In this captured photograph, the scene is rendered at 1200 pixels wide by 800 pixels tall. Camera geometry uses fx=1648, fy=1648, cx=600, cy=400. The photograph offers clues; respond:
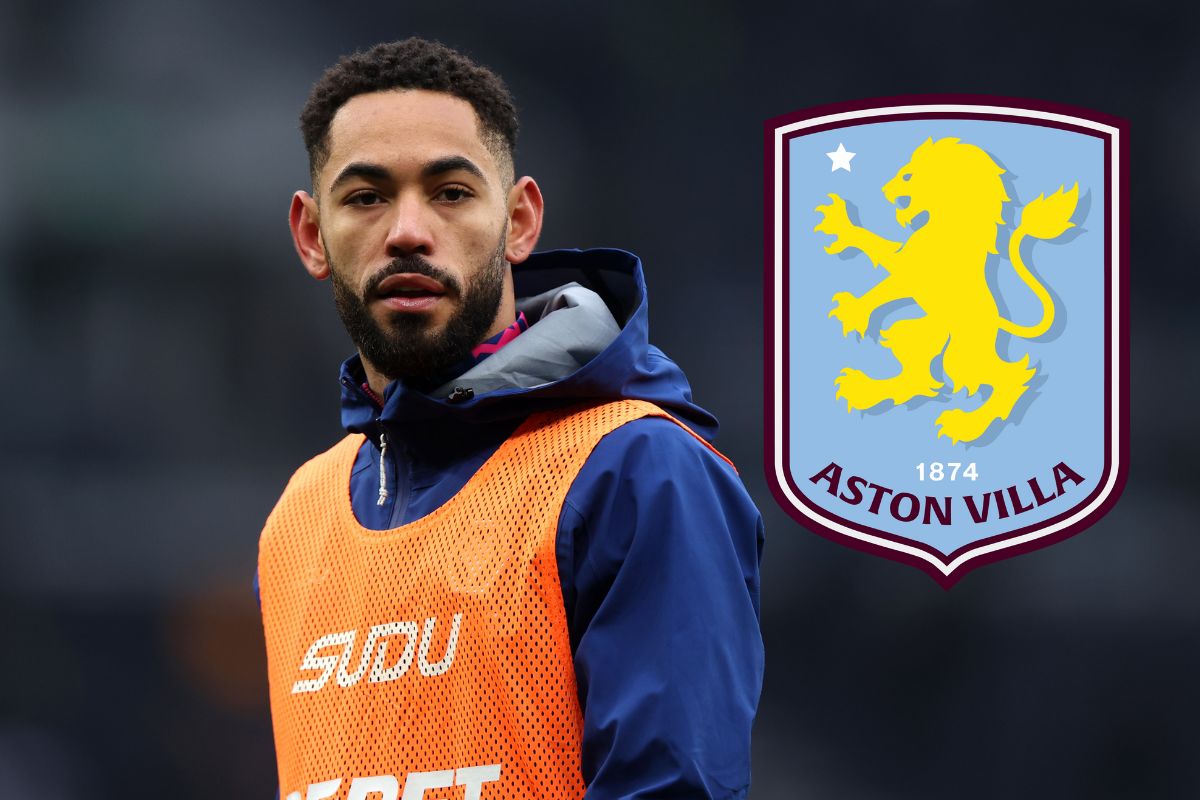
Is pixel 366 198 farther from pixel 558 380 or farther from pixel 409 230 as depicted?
pixel 558 380

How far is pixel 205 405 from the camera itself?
5.91m

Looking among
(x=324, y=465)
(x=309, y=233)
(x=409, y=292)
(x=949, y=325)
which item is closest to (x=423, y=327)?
(x=409, y=292)

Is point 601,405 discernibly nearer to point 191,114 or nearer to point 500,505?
point 500,505

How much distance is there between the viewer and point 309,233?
234 centimetres

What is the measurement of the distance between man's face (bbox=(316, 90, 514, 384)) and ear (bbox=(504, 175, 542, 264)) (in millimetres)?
108

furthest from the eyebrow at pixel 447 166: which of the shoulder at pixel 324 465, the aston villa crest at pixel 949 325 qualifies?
the aston villa crest at pixel 949 325

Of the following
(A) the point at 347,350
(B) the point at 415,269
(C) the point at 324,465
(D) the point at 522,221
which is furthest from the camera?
(A) the point at 347,350

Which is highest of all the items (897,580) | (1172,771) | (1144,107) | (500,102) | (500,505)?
(1144,107)

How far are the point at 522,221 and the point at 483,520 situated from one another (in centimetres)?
50

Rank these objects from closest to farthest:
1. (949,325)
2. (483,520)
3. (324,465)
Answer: (483,520)
(324,465)
(949,325)

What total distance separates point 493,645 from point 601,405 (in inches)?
13.1

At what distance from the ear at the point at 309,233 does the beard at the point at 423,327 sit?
0.12 m

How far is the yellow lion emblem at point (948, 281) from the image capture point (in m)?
5.14

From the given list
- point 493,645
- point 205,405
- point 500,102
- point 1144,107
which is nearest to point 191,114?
point 205,405
